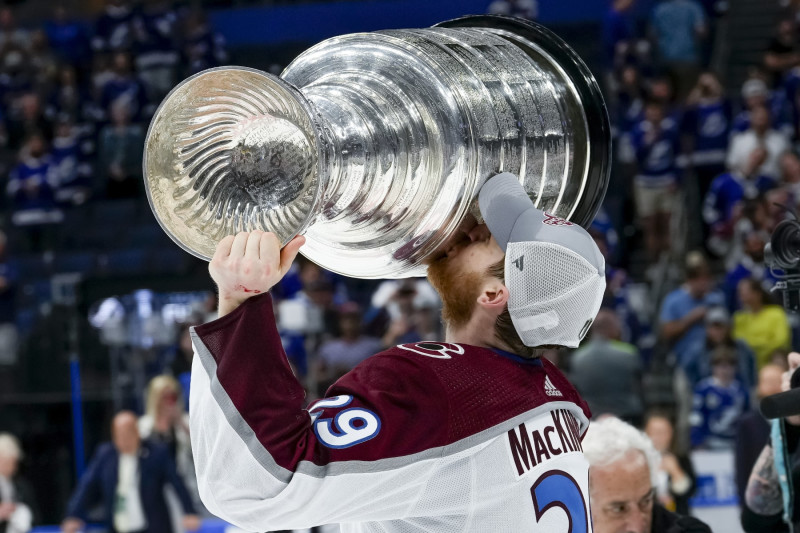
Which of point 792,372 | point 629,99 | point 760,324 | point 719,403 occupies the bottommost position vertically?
point 719,403

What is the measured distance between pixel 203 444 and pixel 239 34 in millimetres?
12475

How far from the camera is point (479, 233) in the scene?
2137mm

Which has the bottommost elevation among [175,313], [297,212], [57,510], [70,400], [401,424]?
[57,510]

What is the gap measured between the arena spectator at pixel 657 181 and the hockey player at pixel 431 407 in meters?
8.34

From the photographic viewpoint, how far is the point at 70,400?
29.2 ft

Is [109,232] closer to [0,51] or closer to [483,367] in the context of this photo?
[0,51]

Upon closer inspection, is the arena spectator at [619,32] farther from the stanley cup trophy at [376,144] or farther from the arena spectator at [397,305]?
the stanley cup trophy at [376,144]

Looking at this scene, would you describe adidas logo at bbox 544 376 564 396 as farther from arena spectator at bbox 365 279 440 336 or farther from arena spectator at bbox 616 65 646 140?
arena spectator at bbox 616 65 646 140

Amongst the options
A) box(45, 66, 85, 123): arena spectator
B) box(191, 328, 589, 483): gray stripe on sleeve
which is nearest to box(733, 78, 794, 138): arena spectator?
box(45, 66, 85, 123): arena spectator

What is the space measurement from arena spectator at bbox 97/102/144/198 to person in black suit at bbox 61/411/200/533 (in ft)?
17.6

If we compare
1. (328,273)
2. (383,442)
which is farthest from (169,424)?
(383,442)

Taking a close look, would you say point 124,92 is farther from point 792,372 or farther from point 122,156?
point 792,372

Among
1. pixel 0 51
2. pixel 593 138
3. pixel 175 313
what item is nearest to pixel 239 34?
pixel 0 51

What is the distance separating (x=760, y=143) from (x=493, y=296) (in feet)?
27.4
